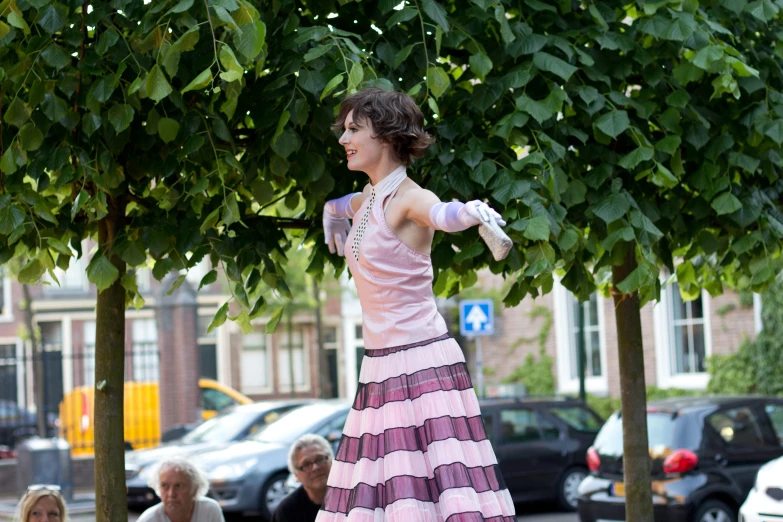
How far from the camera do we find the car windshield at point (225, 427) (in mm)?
15555

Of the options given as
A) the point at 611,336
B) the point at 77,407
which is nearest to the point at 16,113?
the point at 77,407

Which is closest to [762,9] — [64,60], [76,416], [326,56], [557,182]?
[557,182]

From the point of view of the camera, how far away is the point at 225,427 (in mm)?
15891

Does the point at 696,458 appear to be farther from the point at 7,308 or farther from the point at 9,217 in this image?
the point at 7,308

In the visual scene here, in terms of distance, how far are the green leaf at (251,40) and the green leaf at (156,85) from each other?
11.1 inches

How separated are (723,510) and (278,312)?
7130 mm

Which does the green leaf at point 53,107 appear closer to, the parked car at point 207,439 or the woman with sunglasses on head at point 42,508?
the woman with sunglasses on head at point 42,508

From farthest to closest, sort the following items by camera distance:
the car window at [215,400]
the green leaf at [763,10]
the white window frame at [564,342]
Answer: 1. the car window at [215,400]
2. the white window frame at [564,342]
3. the green leaf at [763,10]

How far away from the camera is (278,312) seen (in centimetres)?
509

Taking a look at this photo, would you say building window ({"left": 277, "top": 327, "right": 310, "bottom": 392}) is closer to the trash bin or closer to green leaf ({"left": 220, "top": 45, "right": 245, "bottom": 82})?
the trash bin

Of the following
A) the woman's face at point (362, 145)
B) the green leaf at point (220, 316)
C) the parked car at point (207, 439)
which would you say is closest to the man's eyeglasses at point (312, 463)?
the green leaf at point (220, 316)

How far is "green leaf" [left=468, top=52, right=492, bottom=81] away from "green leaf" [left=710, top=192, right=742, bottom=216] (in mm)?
1385

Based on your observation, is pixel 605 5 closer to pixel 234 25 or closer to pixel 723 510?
pixel 234 25

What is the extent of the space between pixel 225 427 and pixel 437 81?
11822 mm
